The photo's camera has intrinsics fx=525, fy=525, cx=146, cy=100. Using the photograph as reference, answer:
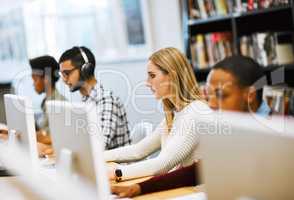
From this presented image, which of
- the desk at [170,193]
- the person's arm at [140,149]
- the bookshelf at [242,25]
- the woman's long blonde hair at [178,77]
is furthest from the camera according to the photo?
the bookshelf at [242,25]

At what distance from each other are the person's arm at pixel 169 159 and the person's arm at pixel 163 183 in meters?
0.15

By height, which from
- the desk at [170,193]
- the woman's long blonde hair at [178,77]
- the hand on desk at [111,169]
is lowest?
the desk at [170,193]

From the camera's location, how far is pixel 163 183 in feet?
5.80

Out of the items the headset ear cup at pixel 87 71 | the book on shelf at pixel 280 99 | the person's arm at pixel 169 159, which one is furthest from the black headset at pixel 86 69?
the book on shelf at pixel 280 99

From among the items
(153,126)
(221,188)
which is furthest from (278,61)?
(221,188)

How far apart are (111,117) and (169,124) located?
37cm

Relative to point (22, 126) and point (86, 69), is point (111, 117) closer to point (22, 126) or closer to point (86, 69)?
point (86, 69)

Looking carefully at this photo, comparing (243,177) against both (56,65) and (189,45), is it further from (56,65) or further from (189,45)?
(189,45)

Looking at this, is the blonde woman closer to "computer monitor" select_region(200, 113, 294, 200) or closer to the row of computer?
the row of computer

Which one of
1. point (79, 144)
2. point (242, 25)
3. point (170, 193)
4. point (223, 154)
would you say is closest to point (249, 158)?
point (223, 154)

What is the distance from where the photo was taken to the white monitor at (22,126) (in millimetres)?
1726

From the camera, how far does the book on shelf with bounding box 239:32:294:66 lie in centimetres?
300

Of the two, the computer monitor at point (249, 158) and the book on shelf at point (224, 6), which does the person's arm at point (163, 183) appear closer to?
the computer monitor at point (249, 158)

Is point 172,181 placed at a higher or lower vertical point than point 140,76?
lower
